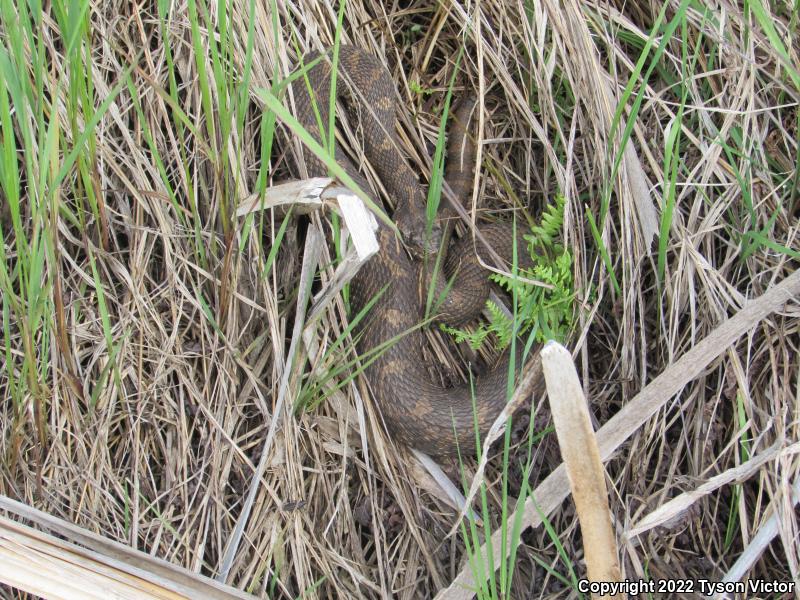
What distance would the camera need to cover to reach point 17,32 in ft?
8.54

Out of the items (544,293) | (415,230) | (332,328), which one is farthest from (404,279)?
(544,293)

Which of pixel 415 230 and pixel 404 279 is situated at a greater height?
pixel 415 230

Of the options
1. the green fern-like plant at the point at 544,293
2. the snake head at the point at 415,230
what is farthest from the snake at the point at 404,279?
the green fern-like plant at the point at 544,293

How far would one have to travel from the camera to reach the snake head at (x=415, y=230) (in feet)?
14.1

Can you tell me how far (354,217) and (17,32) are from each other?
146 centimetres

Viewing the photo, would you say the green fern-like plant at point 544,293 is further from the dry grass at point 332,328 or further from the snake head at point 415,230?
the snake head at point 415,230

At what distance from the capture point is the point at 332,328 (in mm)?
3756

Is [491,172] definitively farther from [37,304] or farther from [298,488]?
[37,304]

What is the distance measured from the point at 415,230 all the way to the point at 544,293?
3.20ft

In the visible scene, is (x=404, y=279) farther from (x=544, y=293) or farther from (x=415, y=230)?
(x=544, y=293)

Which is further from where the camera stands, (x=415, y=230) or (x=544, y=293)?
(x=415, y=230)

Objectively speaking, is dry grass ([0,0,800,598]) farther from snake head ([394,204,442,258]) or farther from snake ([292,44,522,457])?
snake head ([394,204,442,258])

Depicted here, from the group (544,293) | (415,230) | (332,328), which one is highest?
(415,230)

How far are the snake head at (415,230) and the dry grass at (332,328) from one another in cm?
72
